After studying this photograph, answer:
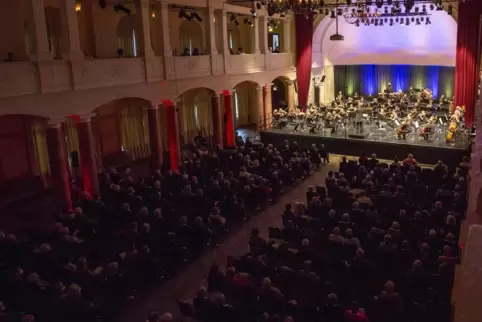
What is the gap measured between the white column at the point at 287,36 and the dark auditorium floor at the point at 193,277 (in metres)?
13.1

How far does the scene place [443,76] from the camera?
2819 cm

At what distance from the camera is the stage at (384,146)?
19078 millimetres

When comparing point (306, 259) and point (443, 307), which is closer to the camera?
point (443, 307)

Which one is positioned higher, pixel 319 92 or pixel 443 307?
pixel 319 92

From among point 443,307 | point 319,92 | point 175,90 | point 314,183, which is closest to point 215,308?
point 443,307

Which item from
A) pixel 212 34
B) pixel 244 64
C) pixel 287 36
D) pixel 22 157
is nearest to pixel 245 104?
pixel 287 36

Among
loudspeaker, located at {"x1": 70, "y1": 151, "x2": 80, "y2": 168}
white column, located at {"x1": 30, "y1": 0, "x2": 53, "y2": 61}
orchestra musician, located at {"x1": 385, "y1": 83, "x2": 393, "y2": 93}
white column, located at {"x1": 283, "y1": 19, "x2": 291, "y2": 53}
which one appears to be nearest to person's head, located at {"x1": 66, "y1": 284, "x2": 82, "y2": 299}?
white column, located at {"x1": 30, "y1": 0, "x2": 53, "y2": 61}

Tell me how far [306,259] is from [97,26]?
13948 mm

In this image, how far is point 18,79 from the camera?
13.2m

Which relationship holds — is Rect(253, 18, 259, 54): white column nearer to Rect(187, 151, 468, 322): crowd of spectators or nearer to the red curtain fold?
the red curtain fold

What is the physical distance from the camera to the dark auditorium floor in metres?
9.83

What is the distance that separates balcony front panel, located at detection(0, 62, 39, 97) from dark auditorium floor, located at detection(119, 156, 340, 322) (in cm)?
682

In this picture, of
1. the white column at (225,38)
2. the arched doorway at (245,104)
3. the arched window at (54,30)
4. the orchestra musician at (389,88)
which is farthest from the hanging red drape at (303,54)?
the arched window at (54,30)

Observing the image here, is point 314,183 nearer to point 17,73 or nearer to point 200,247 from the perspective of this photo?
point 200,247
